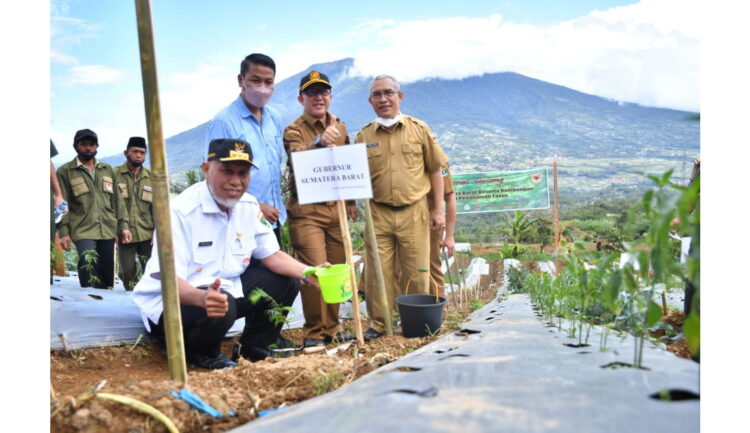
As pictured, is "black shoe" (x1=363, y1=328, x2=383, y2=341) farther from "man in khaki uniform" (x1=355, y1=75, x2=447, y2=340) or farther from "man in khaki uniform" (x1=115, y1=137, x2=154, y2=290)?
"man in khaki uniform" (x1=115, y1=137, x2=154, y2=290)

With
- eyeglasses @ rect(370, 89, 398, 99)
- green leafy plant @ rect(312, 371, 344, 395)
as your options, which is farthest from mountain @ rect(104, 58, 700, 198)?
eyeglasses @ rect(370, 89, 398, 99)

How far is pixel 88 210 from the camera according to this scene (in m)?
3.89

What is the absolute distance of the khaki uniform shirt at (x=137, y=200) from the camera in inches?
172

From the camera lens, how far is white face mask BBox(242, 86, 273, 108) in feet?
10.2

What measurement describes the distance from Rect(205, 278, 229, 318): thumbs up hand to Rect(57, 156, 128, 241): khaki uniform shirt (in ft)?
7.24

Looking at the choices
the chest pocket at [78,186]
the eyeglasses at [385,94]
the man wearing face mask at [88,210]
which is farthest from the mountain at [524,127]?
the chest pocket at [78,186]

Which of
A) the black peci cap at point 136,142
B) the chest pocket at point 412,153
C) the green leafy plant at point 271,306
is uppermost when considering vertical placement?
the black peci cap at point 136,142

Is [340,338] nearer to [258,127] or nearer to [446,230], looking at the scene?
[446,230]

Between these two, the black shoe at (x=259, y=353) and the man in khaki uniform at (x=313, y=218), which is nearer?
the black shoe at (x=259, y=353)

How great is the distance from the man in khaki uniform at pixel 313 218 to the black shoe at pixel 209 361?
2.22 feet

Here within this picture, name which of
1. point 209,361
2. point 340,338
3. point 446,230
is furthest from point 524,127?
point 209,361

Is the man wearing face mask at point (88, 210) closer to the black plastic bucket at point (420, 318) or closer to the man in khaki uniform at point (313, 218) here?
the man in khaki uniform at point (313, 218)

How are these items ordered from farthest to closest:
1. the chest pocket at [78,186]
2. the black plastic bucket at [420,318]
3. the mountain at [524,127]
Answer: the mountain at [524,127] < the chest pocket at [78,186] < the black plastic bucket at [420,318]

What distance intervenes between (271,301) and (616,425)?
2.18m
